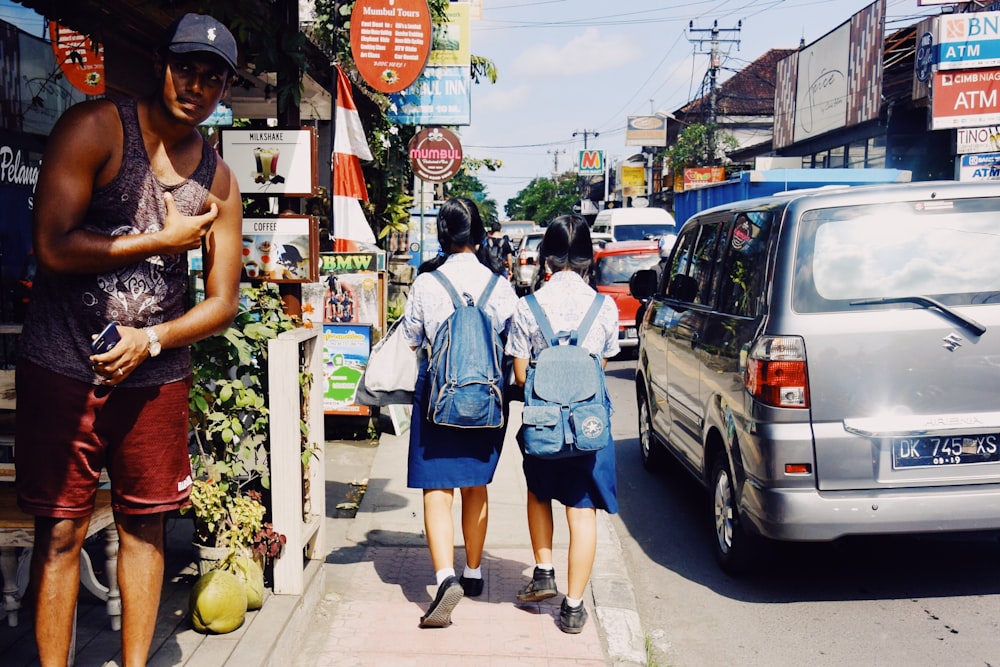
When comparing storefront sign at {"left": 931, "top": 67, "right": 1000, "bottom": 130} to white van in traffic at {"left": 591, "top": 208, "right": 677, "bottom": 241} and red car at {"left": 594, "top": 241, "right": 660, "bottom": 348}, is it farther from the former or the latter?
white van in traffic at {"left": 591, "top": 208, "right": 677, "bottom": 241}

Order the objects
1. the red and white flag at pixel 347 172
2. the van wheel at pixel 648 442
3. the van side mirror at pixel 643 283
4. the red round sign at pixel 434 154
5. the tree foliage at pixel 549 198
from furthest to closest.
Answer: the tree foliage at pixel 549 198, the red round sign at pixel 434 154, the van wheel at pixel 648 442, the van side mirror at pixel 643 283, the red and white flag at pixel 347 172

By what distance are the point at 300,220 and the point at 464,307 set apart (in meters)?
1.00

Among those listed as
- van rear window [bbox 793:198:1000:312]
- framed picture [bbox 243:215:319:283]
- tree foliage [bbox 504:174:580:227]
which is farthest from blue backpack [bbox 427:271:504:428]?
tree foliage [bbox 504:174:580:227]

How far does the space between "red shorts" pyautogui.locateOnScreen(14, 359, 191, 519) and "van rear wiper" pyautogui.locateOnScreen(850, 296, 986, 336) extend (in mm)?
3228

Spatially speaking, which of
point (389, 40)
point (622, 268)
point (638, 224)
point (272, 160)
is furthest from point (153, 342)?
point (638, 224)

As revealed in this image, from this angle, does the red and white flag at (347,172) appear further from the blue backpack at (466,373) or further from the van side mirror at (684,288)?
the blue backpack at (466,373)

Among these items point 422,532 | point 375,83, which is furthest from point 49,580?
point 375,83

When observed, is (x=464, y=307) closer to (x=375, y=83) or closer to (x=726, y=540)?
(x=726, y=540)

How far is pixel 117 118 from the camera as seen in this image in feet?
8.38

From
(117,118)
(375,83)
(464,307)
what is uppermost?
(375,83)

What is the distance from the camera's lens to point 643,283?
23.1 ft

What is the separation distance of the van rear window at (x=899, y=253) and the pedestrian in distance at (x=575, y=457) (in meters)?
1.05

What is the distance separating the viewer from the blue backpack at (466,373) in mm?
4016

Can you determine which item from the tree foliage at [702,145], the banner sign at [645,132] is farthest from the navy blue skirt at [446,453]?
the banner sign at [645,132]
